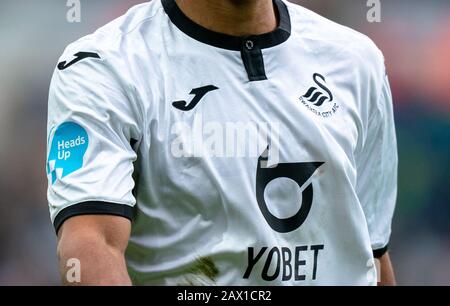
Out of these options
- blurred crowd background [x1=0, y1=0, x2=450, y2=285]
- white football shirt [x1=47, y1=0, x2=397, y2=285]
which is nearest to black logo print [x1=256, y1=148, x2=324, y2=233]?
white football shirt [x1=47, y1=0, x2=397, y2=285]

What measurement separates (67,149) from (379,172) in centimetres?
85

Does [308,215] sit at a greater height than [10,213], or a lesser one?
greater

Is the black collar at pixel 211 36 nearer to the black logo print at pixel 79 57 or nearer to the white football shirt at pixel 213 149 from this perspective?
the white football shirt at pixel 213 149

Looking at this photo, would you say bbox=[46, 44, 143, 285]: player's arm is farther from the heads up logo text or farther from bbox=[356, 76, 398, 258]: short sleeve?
bbox=[356, 76, 398, 258]: short sleeve

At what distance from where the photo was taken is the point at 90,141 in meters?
1.81

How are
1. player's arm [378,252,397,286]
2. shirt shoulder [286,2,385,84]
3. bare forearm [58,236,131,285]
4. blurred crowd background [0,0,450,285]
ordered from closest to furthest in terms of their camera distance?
bare forearm [58,236,131,285]
shirt shoulder [286,2,385,84]
player's arm [378,252,397,286]
blurred crowd background [0,0,450,285]

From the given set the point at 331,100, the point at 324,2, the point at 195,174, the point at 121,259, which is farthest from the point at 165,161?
the point at 324,2

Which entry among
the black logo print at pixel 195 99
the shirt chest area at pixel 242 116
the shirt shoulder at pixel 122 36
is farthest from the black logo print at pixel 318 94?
the shirt shoulder at pixel 122 36

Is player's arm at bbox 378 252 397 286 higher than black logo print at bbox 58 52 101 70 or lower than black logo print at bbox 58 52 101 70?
lower

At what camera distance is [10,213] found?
13.9 ft

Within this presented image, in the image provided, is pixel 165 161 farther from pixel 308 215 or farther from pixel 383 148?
pixel 383 148

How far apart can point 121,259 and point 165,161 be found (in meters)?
0.26

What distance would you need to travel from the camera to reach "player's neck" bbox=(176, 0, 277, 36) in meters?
2.06

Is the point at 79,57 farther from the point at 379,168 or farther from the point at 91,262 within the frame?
the point at 379,168
